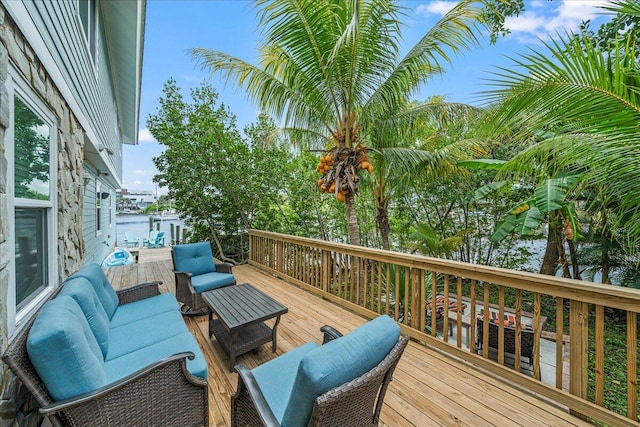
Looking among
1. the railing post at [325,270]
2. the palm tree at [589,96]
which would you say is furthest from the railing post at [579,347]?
the railing post at [325,270]

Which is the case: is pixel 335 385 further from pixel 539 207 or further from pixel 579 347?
pixel 539 207

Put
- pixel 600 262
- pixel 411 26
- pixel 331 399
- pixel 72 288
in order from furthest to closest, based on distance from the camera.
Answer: pixel 600 262 → pixel 411 26 → pixel 72 288 → pixel 331 399

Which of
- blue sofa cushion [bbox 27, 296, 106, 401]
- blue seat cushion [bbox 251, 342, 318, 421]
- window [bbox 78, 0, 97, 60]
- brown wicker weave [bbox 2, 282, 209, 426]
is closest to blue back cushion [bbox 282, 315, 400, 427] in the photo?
blue seat cushion [bbox 251, 342, 318, 421]

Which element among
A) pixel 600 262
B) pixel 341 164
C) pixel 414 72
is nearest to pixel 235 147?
pixel 341 164

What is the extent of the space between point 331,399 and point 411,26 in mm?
4992

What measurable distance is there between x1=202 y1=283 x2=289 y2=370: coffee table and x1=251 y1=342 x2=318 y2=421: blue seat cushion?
832mm

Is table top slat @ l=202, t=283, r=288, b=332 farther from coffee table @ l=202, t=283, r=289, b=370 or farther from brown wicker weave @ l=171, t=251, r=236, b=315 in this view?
brown wicker weave @ l=171, t=251, r=236, b=315

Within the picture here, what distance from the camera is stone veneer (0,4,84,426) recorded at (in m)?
1.56

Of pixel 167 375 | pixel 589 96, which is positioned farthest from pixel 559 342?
pixel 167 375

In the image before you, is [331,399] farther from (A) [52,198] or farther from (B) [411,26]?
(B) [411,26]

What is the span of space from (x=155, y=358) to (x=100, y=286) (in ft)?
4.15

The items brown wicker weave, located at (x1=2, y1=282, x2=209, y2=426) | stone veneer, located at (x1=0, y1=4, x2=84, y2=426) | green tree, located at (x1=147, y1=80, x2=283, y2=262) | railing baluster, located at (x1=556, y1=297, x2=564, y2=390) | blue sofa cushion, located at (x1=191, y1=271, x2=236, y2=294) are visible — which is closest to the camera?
brown wicker weave, located at (x1=2, y1=282, x2=209, y2=426)

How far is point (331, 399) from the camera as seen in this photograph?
1.14 metres

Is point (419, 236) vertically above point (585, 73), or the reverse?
point (585, 73)
